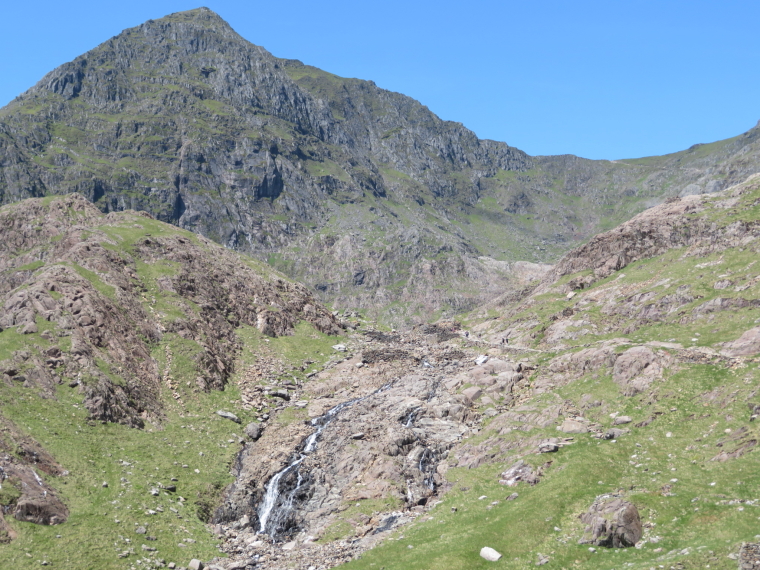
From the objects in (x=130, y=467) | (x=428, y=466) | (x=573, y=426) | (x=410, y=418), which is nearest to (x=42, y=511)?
(x=130, y=467)

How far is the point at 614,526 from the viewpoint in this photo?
34.0m

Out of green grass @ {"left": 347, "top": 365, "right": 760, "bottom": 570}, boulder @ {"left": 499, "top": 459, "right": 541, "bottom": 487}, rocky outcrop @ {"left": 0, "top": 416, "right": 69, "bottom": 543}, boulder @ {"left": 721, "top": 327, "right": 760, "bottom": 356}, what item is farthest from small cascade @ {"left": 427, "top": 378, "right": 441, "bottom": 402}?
rocky outcrop @ {"left": 0, "top": 416, "right": 69, "bottom": 543}

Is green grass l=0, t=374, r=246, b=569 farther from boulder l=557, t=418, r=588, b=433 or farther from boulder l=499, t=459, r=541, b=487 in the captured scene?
boulder l=557, t=418, r=588, b=433

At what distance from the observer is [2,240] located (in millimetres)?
98625

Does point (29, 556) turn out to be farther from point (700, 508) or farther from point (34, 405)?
point (700, 508)

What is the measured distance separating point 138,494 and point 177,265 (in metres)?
54.7

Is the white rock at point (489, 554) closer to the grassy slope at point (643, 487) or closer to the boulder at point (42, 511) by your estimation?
the grassy slope at point (643, 487)

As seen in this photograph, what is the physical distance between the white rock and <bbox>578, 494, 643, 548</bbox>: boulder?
5550mm

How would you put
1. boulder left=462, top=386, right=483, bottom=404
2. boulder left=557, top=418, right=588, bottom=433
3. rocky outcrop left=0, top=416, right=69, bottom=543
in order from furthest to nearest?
1. boulder left=462, top=386, right=483, bottom=404
2. boulder left=557, top=418, right=588, bottom=433
3. rocky outcrop left=0, top=416, right=69, bottom=543

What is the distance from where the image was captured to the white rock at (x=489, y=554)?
36497 millimetres

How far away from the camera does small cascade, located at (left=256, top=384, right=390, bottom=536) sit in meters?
51.9

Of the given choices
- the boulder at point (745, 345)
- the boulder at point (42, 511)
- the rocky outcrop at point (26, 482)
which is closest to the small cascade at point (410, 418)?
the boulder at point (745, 345)

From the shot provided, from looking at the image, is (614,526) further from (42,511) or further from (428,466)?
(42,511)

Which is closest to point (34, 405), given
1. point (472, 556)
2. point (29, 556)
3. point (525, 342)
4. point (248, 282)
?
point (29, 556)
